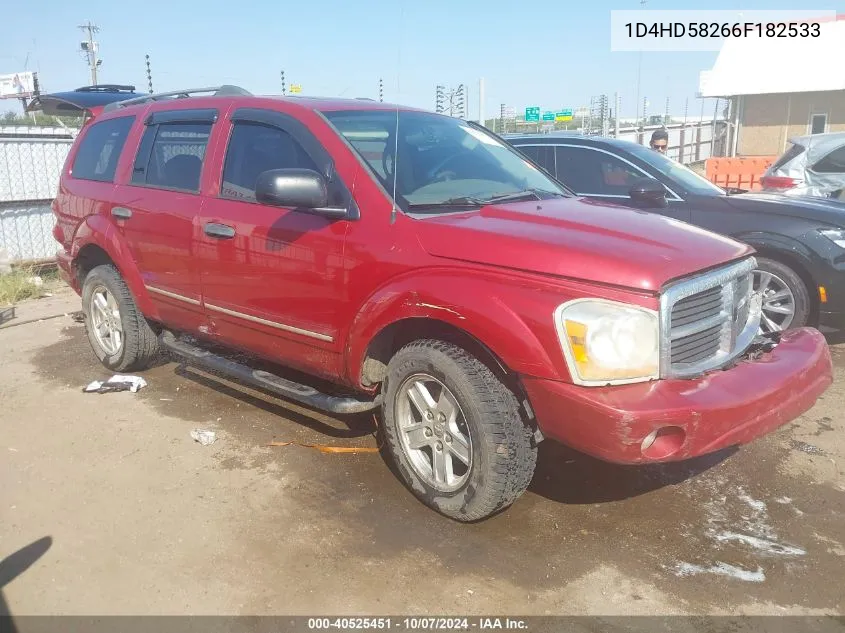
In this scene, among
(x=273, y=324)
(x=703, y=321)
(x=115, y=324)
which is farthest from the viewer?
(x=115, y=324)

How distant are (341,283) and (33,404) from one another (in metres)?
2.77

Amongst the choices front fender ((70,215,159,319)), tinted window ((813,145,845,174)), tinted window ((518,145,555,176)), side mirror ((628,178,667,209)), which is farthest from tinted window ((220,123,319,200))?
tinted window ((813,145,845,174))

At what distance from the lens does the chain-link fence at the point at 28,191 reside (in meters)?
9.42

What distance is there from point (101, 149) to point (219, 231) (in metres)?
2.00

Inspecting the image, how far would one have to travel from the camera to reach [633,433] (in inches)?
102

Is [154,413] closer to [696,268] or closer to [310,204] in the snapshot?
[310,204]

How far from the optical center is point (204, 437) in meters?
4.12

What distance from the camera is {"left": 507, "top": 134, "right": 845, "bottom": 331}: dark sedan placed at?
5.34 m

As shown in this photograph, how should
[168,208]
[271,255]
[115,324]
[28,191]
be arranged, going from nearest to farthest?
1. [271,255]
2. [168,208]
3. [115,324]
4. [28,191]

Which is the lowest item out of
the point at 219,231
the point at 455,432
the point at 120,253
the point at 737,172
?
the point at 455,432

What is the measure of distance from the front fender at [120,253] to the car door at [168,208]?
62mm

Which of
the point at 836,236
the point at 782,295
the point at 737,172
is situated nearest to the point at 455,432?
the point at 782,295

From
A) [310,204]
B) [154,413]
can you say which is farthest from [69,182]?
[310,204]

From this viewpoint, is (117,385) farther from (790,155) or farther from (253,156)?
(790,155)
